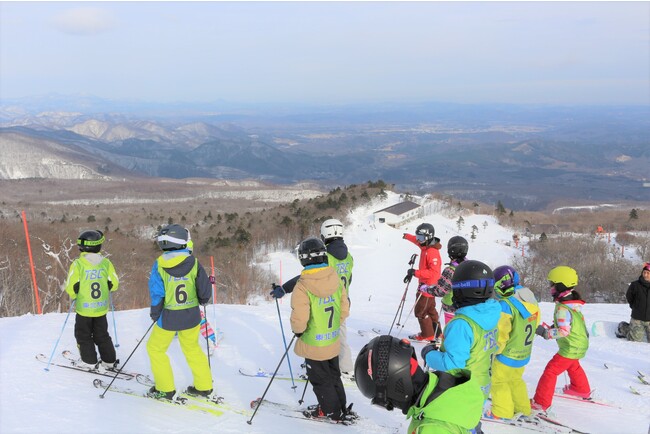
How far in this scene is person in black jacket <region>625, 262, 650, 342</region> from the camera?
811cm

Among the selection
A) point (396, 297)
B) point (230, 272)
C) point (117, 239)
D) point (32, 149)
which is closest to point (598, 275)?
point (396, 297)

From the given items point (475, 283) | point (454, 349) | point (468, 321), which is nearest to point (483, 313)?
point (468, 321)

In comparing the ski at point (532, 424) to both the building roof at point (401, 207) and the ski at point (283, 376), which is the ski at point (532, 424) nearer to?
the ski at point (283, 376)

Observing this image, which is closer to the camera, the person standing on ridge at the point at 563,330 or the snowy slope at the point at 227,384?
the snowy slope at the point at 227,384

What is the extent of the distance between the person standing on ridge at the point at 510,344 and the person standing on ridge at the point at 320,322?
1.66 meters

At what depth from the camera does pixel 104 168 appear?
166 metres

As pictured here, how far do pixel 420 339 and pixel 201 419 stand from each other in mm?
4248

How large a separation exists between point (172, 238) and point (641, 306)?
8.23 meters

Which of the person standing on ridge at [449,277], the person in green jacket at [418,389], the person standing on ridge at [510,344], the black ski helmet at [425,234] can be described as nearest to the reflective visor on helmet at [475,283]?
the person in green jacket at [418,389]

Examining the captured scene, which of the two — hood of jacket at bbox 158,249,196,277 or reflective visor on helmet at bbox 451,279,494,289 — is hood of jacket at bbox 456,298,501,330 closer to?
reflective visor on helmet at bbox 451,279,494,289

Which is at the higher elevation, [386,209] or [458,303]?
[458,303]

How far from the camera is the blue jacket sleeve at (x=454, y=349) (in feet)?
11.5

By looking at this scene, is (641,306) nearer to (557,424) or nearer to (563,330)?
(563,330)

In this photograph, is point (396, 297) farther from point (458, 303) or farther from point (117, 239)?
point (117, 239)
